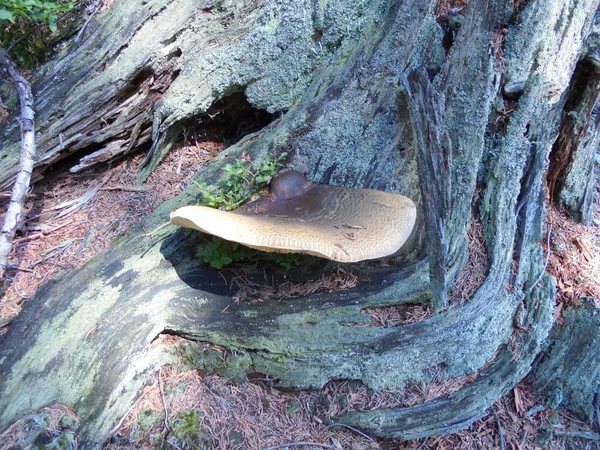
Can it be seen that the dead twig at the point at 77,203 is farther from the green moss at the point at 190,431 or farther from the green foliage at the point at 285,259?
the green moss at the point at 190,431

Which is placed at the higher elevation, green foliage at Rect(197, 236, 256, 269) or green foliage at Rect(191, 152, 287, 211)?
green foliage at Rect(191, 152, 287, 211)

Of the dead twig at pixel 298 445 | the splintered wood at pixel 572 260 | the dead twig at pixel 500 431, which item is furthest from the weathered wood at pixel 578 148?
the dead twig at pixel 298 445

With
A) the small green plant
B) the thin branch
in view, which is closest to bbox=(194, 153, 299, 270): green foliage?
the thin branch

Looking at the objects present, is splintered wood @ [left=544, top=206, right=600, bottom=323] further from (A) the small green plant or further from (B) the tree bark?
(A) the small green plant

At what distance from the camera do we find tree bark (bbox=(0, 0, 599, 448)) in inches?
118

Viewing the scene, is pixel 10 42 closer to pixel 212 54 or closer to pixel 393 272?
pixel 212 54

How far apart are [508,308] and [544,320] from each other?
43 cm

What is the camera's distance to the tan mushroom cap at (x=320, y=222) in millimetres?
2553

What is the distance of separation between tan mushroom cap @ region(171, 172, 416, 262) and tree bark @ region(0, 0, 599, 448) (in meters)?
0.47

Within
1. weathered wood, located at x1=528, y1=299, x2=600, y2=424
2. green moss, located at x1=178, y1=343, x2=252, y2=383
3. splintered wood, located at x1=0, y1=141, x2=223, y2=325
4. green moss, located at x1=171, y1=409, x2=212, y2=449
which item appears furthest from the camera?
weathered wood, located at x1=528, y1=299, x2=600, y2=424

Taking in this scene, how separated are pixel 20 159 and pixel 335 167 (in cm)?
270

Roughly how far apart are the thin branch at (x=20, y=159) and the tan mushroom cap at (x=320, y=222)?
1578mm

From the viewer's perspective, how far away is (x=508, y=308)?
382cm

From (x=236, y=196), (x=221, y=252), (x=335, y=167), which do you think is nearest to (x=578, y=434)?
(x=335, y=167)
